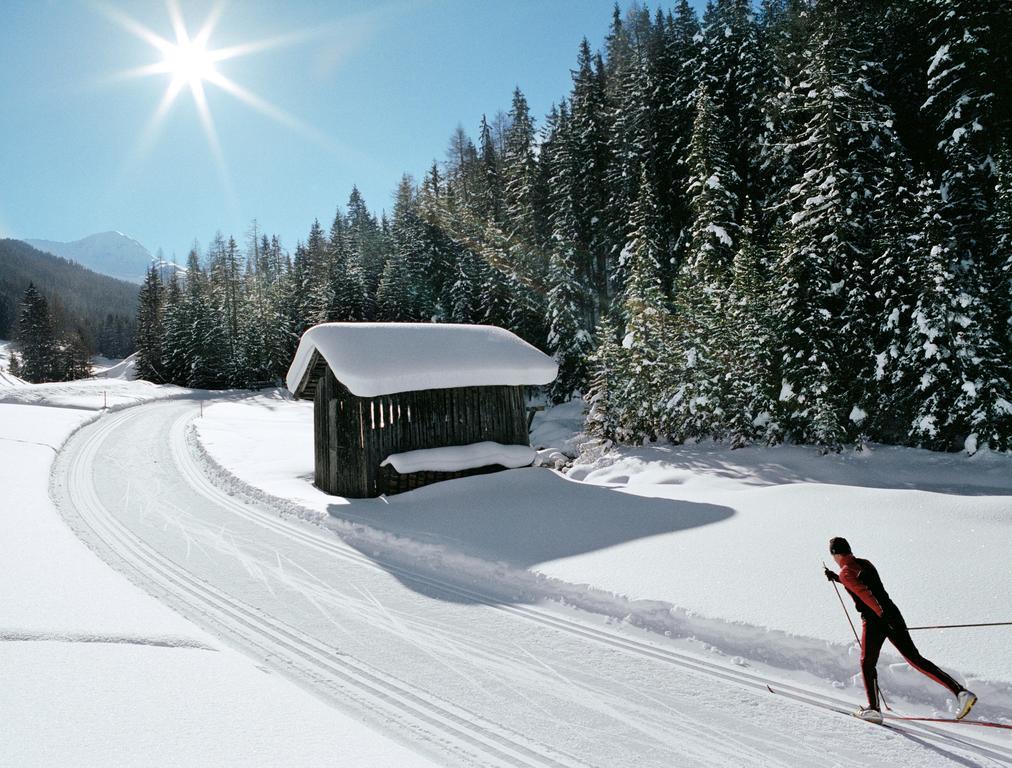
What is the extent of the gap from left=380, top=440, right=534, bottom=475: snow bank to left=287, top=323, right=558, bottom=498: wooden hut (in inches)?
0.9

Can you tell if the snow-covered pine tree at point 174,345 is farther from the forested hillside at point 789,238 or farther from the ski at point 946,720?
the ski at point 946,720

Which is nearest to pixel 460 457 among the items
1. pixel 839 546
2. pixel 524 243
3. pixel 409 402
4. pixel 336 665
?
pixel 409 402

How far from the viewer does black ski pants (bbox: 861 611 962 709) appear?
4750 millimetres

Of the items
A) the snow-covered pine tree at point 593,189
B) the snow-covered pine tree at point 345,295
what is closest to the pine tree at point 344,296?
the snow-covered pine tree at point 345,295

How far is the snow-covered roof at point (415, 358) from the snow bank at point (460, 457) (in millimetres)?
1482

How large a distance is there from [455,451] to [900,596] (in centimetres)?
908

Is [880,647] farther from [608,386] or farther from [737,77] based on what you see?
[737,77]

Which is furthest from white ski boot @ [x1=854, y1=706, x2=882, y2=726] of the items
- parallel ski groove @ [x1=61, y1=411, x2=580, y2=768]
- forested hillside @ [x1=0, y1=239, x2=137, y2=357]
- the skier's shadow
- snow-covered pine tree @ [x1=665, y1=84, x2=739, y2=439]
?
forested hillside @ [x1=0, y1=239, x2=137, y2=357]

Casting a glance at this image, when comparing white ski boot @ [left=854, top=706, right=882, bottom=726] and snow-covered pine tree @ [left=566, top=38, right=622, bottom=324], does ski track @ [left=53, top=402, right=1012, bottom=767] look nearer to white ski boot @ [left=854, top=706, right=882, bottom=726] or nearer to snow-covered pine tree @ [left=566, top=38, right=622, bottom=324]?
white ski boot @ [left=854, top=706, right=882, bottom=726]

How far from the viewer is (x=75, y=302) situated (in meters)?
161

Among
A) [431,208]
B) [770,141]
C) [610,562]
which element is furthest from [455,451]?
[431,208]

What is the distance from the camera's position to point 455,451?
1357cm

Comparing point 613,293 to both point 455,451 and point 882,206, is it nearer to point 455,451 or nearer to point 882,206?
point 882,206

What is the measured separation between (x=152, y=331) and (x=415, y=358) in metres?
58.5
